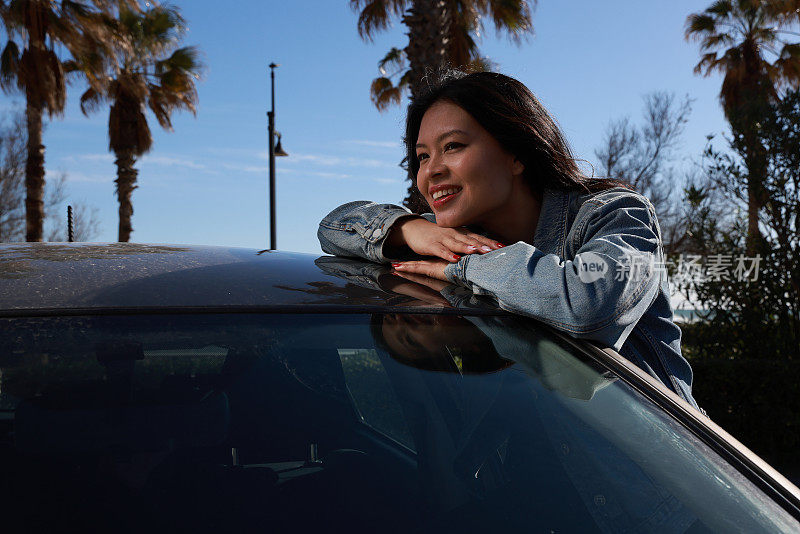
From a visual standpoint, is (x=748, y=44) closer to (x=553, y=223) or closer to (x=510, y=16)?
(x=510, y=16)

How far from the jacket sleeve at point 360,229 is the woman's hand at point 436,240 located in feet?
0.11

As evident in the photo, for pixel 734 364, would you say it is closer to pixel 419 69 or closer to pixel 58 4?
pixel 419 69

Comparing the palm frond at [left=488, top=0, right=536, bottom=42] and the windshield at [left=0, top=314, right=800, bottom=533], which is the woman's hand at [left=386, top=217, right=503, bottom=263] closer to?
the windshield at [left=0, top=314, right=800, bottom=533]

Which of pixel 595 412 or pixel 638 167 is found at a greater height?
pixel 638 167

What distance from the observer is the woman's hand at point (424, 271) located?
5.64ft

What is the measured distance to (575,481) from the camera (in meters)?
1.32

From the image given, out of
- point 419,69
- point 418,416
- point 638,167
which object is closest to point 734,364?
point 419,69

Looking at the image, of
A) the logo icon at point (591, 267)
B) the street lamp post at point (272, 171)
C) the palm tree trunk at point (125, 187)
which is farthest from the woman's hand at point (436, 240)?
the palm tree trunk at point (125, 187)

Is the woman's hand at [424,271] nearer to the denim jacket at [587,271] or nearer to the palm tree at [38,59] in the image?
the denim jacket at [587,271]

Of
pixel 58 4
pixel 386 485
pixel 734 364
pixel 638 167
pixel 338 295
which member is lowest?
pixel 734 364

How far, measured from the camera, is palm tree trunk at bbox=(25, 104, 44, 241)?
13.1 metres

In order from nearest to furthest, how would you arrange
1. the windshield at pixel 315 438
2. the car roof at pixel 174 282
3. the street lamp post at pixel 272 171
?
the windshield at pixel 315 438 < the car roof at pixel 174 282 < the street lamp post at pixel 272 171

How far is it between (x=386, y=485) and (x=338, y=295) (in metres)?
0.41

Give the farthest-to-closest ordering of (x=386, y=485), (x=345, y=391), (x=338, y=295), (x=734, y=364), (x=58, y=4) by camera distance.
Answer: (x=58, y=4) → (x=734, y=364) → (x=345, y=391) → (x=338, y=295) → (x=386, y=485)
